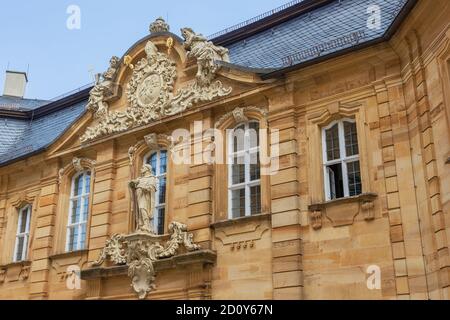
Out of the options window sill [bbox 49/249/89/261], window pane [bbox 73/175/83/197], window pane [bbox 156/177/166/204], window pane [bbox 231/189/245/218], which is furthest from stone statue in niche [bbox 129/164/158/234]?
window pane [bbox 73/175/83/197]

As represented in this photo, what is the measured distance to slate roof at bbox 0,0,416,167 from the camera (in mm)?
14742

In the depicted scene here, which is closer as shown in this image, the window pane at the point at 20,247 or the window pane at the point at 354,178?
the window pane at the point at 354,178

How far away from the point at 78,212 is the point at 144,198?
12.9 ft

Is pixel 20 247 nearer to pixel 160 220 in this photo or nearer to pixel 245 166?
pixel 160 220

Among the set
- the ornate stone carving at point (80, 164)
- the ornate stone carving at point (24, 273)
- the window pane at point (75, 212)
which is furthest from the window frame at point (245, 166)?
the ornate stone carving at point (24, 273)

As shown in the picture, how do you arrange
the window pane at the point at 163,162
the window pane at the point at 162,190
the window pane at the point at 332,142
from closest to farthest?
the window pane at the point at 332,142 < the window pane at the point at 162,190 < the window pane at the point at 163,162

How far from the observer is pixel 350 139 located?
14070mm

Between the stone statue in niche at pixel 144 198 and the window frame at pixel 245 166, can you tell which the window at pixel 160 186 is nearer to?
the stone statue in niche at pixel 144 198

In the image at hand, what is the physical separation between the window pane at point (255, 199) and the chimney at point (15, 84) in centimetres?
1837

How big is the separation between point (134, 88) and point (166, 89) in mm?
1463

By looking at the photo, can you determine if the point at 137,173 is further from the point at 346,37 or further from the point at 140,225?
the point at 346,37

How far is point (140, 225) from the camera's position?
15.8 m

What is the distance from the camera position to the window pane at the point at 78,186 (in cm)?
1916

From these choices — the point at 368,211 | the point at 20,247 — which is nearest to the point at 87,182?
the point at 20,247
